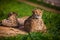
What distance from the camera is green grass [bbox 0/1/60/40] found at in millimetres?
8992

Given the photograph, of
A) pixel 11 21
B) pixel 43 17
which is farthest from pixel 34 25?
pixel 43 17

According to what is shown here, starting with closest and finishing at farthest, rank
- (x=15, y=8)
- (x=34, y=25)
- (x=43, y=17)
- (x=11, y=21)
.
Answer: (x=34, y=25) < (x=11, y=21) < (x=43, y=17) < (x=15, y=8)

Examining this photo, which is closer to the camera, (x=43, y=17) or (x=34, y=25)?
(x=34, y=25)

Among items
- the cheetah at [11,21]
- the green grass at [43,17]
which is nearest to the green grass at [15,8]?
the green grass at [43,17]

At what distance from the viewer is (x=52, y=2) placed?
1476cm

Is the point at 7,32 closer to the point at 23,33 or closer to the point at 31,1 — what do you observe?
the point at 23,33

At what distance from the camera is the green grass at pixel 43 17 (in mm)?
8992

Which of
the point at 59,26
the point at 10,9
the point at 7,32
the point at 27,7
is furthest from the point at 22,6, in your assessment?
the point at 7,32

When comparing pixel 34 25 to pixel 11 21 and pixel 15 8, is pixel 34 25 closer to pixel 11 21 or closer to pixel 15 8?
Answer: pixel 11 21

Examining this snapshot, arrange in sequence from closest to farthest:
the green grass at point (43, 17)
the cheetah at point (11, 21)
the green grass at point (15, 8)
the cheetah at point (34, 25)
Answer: the green grass at point (43, 17) < the cheetah at point (34, 25) < the cheetah at point (11, 21) < the green grass at point (15, 8)

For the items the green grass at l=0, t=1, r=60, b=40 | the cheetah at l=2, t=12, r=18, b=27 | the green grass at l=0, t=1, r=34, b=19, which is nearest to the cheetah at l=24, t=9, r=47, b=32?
the green grass at l=0, t=1, r=60, b=40

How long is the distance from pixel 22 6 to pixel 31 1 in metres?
1.72

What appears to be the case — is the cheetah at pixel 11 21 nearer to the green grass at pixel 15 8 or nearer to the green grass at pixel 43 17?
the green grass at pixel 43 17

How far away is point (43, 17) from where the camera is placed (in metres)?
10.9
